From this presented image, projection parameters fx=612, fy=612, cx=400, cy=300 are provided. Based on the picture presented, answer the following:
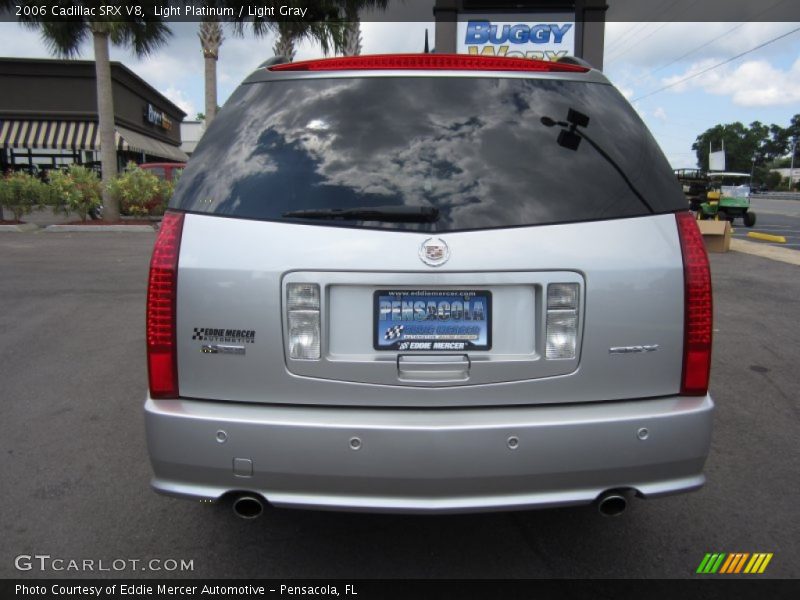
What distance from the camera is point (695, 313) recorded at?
2.19 meters

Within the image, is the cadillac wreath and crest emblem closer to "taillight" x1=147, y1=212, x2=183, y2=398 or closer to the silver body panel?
the silver body panel

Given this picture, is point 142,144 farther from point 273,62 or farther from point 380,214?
point 380,214

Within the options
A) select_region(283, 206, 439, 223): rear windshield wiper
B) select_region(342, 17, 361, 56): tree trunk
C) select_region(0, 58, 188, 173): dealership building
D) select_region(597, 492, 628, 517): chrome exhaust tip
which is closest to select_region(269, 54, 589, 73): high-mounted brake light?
select_region(283, 206, 439, 223): rear windshield wiper

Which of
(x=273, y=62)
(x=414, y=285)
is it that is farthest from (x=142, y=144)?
(x=414, y=285)

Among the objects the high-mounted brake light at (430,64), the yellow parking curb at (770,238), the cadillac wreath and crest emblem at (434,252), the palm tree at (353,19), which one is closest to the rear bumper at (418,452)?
the cadillac wreath and crest emblem at (434,252)

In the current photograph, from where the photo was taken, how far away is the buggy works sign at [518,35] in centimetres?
1073

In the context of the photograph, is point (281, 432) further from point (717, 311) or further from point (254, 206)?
point (717, 311)

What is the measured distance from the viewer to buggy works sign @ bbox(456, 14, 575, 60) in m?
10.7

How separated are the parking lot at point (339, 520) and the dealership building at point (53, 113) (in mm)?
24695

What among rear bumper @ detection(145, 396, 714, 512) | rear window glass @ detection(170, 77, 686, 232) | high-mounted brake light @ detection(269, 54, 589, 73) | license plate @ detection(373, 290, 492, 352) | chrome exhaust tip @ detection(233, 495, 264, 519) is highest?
high-mounted brake light @ detection(269, 54, 589, 73)

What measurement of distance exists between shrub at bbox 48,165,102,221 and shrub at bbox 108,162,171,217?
51cm

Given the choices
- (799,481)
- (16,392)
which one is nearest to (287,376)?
(799,481)

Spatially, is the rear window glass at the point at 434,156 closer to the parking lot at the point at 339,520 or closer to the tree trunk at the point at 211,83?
the parking lot at the point at 339,520

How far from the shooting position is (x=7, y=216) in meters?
18.7
